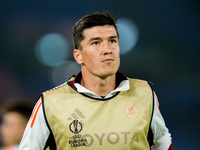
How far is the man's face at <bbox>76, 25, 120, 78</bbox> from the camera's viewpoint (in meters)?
1.56

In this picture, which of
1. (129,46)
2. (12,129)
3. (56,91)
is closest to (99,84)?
(56,91)

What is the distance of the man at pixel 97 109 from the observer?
1475mm

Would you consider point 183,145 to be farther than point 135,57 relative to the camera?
No

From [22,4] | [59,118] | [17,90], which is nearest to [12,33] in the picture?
[22,4]

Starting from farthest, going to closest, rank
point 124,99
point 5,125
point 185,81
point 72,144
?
point 185,81 < point 5,125 < point 124,99 < point 72,144

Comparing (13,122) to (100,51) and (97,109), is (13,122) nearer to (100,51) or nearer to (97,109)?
(97,109)

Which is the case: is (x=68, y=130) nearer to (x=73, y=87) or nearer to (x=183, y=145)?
(x=73, y=87)

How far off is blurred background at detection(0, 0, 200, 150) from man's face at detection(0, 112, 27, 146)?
466 millimetres

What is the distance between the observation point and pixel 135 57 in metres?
3.90

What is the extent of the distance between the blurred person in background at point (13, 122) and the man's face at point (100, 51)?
200 cm

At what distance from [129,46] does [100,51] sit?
2.42m

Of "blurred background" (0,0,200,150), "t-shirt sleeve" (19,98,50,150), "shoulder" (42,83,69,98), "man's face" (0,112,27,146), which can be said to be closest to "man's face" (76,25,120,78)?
"shoulder" (42,83,69,98)

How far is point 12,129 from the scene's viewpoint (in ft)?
10.7

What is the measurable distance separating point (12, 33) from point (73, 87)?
2.82 m
